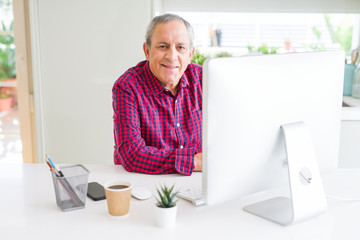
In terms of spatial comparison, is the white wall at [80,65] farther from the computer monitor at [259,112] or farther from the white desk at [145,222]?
the computer monitor at [259,112]

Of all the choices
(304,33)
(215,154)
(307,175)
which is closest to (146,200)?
(215,154)

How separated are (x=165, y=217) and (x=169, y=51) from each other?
0.90 meters

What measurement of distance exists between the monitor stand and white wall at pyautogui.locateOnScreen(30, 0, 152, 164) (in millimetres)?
1660

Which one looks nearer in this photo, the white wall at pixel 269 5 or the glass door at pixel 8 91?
the glass door at pixel 8 91

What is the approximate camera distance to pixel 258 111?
112 centimetres

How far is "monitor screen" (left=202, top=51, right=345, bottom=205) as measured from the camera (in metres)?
1.06

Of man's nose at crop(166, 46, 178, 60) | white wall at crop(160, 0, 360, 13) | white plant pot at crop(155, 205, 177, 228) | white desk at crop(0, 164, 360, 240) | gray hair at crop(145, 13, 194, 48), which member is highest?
white wall at crop(160, 0, 360, 13)

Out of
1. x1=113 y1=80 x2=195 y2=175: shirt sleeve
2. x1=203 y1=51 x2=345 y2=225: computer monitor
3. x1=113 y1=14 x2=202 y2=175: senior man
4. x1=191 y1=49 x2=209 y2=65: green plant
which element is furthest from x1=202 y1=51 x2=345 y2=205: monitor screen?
x1=191 y1=49 x2=209 y2=65: green plant

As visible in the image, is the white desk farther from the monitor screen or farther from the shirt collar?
the shirt collar

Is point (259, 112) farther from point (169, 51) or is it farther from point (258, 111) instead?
point (169, 51)

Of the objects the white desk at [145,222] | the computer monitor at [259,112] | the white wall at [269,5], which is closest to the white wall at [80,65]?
the white wall at [269,5]

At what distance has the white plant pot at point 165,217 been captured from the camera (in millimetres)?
1085

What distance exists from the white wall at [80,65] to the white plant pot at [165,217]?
1717mm

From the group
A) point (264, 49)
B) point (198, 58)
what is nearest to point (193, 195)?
Result: point (198, 58)
